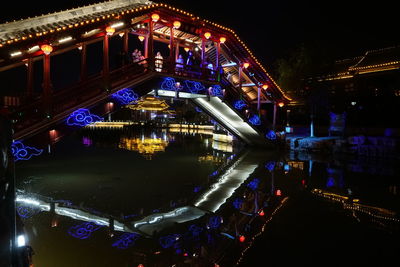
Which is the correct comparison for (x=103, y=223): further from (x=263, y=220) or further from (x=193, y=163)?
(x=193, y=163)

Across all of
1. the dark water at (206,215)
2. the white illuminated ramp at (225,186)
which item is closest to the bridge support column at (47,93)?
the dark water at (206,215)

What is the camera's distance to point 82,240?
507 centimetres

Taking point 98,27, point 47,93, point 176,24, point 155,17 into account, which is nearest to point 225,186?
point 47,93

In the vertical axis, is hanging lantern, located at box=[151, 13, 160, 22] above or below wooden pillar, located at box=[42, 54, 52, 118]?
above

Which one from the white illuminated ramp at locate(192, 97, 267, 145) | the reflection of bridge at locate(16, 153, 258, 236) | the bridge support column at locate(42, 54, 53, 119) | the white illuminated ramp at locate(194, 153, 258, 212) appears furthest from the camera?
the white illuminated ramp at locate(192, 97, 267, 145)

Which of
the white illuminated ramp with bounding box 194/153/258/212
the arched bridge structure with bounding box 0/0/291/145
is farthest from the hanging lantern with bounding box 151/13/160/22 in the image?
the white illuminated ramp with bounding box 194/153/258/212

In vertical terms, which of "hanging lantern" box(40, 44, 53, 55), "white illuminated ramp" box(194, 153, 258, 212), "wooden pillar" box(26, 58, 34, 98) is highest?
"hanging lantern" box(40, 44, 53, 55)

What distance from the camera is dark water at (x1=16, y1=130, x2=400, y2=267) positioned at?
4590 millimetres

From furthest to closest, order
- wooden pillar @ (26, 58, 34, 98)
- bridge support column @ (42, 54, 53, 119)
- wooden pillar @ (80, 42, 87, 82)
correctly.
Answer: wooden pillar @ (80, 42, 87, 82) < wooden pillar @ (26, 58, 34, 98) < bridge support column @ (42, 54, 53, 119)

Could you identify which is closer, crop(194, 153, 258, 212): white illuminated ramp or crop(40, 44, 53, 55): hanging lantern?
crop(194, 153, 258, 212): white illuminated ramp

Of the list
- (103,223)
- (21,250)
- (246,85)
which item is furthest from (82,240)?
(246,85)

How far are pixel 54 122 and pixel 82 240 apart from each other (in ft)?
20.3

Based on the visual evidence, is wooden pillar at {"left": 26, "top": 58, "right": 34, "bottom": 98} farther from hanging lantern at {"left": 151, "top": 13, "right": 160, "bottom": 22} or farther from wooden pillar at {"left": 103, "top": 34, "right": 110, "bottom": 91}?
hanging lantern at {"left": 151, "top": 13, "right": 160, "bottom": 22}

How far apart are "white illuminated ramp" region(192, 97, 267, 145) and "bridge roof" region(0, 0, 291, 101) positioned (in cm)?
288
